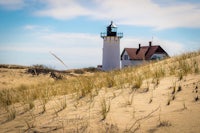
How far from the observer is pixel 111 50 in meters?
38.1

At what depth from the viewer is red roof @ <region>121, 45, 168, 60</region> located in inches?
1628

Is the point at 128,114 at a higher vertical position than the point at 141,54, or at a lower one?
lower

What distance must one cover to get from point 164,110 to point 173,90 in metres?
0.89

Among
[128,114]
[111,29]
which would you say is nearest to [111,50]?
[111,29]

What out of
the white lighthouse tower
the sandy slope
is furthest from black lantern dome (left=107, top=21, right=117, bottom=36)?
the sandy slope

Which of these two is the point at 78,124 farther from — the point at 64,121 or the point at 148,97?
the point at 148,97

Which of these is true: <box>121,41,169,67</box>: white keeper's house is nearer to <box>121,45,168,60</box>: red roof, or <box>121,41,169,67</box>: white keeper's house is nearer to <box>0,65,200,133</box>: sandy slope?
<box>121,45,168,60</box>: red roof

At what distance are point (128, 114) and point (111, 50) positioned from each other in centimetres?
3469

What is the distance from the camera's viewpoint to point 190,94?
12.8 ft

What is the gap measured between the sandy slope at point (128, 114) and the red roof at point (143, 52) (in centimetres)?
3704

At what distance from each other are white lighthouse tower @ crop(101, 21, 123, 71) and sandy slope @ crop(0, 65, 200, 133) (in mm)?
32638

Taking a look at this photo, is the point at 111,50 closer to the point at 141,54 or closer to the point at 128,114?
the point at 141,54

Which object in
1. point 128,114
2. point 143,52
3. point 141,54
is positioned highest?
point 143,52

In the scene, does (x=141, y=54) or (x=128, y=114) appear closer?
(x=128, y=114)
